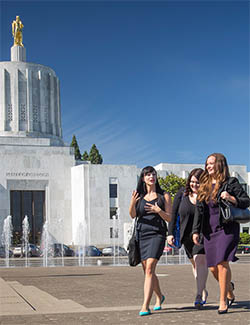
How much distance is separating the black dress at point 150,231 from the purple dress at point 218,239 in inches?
23.7

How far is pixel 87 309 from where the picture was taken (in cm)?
793

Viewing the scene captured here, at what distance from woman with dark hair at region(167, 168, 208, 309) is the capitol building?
5763 centimetres

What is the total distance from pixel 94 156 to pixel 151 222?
98.8 metres

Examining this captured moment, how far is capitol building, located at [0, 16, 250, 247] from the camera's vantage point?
67.4 metres

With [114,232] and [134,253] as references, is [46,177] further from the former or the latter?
[134,253]

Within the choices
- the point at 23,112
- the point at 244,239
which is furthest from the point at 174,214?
the point at 23,112

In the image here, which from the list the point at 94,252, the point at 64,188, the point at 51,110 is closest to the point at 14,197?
the point at 64,188

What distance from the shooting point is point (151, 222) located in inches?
307

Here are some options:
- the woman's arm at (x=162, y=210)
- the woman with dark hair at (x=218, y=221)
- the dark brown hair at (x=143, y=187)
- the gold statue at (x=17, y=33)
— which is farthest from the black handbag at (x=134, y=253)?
the gold statue at (x=17, y=33)

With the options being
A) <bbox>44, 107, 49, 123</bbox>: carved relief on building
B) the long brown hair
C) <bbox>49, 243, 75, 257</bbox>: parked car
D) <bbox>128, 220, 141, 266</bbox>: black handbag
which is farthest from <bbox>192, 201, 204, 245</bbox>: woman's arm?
<bbox>44, 107, 49, 123</bbox>: carved relief on building

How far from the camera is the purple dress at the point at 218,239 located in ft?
23.7

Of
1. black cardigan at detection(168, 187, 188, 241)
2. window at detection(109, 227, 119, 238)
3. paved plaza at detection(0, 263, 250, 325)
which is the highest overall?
black cardigan at detection(168, 187, 188, 241)

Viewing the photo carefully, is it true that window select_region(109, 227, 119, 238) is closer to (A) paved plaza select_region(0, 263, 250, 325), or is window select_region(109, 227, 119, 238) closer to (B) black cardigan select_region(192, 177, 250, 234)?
(A) paved plaza select_region(0, 263, 250, 325)

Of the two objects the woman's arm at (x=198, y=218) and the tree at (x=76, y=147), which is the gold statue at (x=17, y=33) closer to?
the tree at (x=76, y=147)
